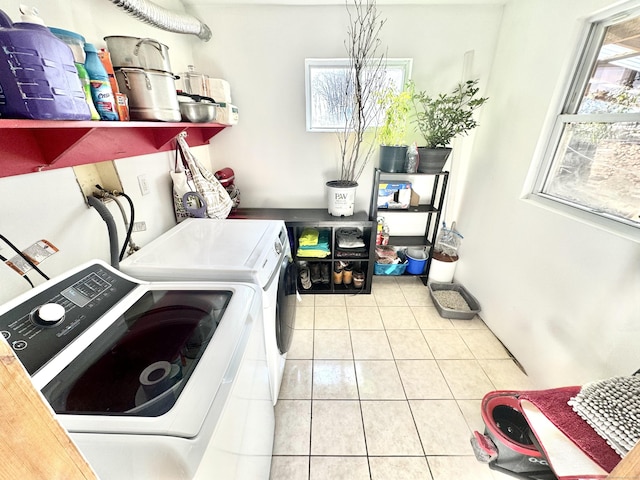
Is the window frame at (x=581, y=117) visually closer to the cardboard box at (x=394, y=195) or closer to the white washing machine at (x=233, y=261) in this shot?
the cardboard box at (x=394, y=195)

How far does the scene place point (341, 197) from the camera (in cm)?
222

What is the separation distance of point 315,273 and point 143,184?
1575mm

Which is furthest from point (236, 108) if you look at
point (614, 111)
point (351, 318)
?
point (614, 111)

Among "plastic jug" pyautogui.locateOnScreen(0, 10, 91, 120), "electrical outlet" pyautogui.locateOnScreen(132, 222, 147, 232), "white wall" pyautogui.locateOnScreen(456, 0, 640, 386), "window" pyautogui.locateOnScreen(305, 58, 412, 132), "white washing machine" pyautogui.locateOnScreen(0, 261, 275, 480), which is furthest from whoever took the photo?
"window" pyautogui.locateOnScreen(305, 58, 412, 132)

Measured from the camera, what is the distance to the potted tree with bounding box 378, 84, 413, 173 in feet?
6.42

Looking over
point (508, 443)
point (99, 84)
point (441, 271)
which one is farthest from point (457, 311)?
point (99, 84)

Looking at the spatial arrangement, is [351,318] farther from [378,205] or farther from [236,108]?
[236,108]

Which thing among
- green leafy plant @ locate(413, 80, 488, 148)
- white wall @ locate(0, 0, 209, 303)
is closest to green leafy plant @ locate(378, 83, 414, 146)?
green leafy plant @ locate(413, 80, 488, 148)

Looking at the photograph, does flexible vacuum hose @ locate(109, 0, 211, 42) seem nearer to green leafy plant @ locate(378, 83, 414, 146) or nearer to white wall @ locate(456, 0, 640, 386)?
green leafy plant @ locate(378, 83, 414, 146)

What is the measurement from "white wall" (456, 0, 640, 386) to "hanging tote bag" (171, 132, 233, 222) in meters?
A: 2.03

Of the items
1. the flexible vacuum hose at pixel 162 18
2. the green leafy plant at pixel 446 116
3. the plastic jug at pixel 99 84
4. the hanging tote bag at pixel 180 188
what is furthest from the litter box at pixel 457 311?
the flexible vacuum hose at pixel 162 18

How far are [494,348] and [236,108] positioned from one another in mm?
2688

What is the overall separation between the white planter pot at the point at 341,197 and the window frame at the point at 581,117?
4.06ft

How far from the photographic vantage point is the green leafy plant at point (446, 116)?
1880 mm
